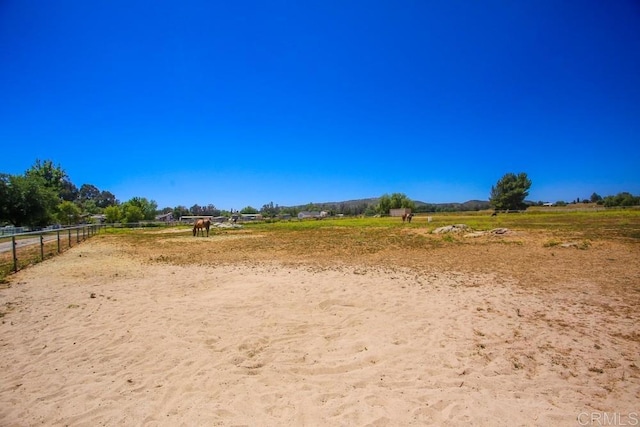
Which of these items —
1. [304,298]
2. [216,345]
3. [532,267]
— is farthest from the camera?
[532,267]

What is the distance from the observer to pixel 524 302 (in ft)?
24.5

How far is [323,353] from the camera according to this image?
5.15 metres

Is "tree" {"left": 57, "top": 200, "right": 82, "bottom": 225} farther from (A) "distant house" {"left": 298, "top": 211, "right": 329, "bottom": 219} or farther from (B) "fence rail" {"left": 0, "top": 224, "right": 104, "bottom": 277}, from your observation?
(A) "distant house" {"left": 298, "top": 211, "right": 329, "bottom": 219}

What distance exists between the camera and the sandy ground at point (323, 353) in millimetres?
3654

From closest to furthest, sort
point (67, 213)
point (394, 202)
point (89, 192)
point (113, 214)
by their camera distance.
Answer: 1. point (67, 213)
2. point (113, 214)
3. point (394, 202)
4. point (89, 192)

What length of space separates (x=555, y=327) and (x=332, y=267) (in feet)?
25.0

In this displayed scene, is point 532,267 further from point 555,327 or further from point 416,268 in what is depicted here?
point 555,327

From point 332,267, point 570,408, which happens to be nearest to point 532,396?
point 570,408

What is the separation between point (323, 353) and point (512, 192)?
122 m

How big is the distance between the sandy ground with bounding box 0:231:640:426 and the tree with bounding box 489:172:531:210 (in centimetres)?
11489

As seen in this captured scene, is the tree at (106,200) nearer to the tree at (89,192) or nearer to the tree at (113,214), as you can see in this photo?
the tree at (89,192)

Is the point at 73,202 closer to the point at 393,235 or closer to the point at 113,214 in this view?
the point at 113,214

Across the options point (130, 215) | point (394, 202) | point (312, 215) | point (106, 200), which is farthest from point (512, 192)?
point (106, 200)

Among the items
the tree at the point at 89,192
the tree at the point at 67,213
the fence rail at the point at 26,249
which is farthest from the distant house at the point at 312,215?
the tree at the point at 89,192
